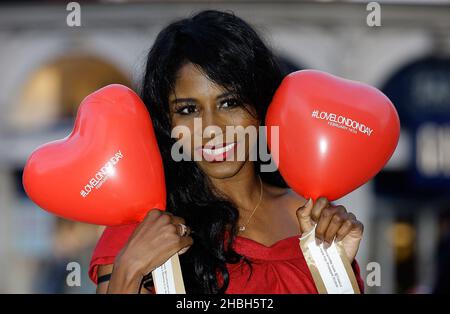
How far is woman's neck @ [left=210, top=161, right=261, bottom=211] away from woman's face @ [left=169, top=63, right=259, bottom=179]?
193mm

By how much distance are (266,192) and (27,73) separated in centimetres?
956

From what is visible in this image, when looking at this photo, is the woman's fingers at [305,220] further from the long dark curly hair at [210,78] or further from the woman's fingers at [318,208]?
the long dark curly hair at [210,78]

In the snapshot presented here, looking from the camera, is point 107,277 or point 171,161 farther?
point 171,161

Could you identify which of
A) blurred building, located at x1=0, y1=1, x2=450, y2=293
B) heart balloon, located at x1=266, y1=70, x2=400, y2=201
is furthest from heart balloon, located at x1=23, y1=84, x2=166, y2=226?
blurred building, located at x1=0, y1=1, x2=450, y2=293

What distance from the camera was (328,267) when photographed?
2092 mm

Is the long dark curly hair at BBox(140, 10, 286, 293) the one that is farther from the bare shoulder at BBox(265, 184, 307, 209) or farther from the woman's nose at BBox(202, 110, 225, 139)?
the bare shoulder at BBox(265, 184, 307, 209)

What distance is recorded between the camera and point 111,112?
217cm

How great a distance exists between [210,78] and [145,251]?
0.63 metres

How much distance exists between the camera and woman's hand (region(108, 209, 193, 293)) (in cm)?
195

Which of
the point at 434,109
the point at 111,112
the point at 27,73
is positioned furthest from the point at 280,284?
the point at 27,73

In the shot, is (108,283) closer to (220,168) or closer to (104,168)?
(104,168)

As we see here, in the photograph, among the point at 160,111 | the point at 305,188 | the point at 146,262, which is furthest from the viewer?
the point at 160,111

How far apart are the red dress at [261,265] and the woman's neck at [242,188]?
22cm
